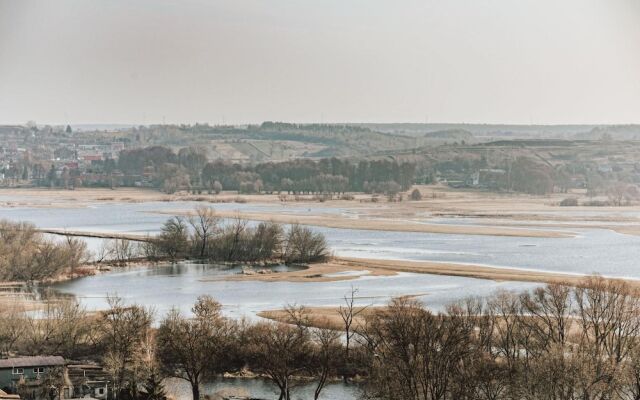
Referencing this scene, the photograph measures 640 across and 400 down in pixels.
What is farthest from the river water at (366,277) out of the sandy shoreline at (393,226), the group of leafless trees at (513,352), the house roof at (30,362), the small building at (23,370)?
the small building at (23,370)

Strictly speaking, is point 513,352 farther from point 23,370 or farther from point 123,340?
point 23,370

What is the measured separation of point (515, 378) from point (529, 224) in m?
42.8

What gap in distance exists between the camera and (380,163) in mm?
100938

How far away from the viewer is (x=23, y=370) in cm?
2309

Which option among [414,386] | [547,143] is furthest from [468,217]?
[547,143]

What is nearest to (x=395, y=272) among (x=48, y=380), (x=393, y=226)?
(x=48, y=380)

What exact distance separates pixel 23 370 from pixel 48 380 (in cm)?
84

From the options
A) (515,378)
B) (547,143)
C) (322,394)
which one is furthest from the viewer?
(547,143)

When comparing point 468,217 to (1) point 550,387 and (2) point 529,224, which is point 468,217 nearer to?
(2) point 529,224

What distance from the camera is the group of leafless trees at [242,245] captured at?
1802 inches

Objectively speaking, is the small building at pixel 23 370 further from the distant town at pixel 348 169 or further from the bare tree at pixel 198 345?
the distant town at pixel 348 169

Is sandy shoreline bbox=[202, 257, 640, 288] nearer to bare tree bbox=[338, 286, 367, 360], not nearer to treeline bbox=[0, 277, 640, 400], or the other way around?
bare tree bbox=[338, 286, 367, 360]

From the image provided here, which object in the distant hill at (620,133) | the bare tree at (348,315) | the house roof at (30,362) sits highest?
the distant hill at (620,133)

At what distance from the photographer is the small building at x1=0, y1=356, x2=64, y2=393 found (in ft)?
74.7
